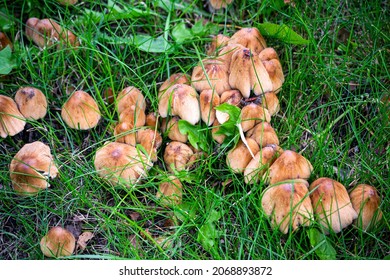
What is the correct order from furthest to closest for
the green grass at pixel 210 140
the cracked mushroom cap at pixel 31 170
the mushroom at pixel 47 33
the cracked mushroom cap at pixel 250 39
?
the mushroom at pixel 47 33 < the cracked mushroom cap at pixel 250 39 < the cracked mushroom cap at pixel 31 170 < the green grass at pixel 210 140

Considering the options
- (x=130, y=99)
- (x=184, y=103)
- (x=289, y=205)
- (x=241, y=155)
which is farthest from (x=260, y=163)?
(x=130, y=99)

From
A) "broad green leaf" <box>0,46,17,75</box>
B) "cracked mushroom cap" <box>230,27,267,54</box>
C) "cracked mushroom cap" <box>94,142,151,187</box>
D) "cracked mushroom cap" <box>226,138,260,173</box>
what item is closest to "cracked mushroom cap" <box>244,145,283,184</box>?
"cracked mushroom cap" <box>226,138,260,173</box>

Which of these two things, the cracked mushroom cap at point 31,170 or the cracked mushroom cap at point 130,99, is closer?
the cracked mushroom cap at point 31,170

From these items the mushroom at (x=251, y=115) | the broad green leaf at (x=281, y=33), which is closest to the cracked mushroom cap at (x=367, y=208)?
the mushroom at (x=251, y=115)

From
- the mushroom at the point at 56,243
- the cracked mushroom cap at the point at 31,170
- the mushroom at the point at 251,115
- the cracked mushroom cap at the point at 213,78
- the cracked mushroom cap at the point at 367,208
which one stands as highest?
the cracked mushroom cap at the point at 213,78

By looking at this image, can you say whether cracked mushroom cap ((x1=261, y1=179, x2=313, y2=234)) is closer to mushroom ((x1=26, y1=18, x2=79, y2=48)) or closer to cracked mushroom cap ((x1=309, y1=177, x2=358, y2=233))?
cracked mushroom cap ((x1=309, y1=177, x2=358, y2=233))

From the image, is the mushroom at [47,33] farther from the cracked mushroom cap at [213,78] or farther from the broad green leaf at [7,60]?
the cracked mushroom cap at [213,78]

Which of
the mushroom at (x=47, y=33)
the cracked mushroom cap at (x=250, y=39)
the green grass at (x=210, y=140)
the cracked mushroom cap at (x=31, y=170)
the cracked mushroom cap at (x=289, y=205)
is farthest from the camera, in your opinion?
the mushroom at (x=47, y=33)
